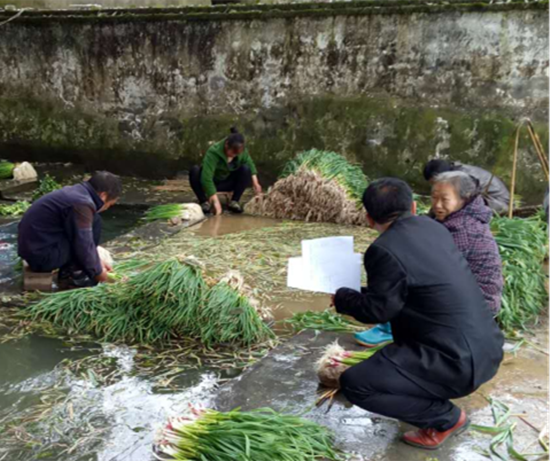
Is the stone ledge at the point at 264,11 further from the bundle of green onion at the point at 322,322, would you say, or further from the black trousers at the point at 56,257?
the black trousers at the point at 56,257

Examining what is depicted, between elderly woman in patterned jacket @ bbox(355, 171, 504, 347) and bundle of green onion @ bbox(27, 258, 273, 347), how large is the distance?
1502mm

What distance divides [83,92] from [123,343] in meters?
7.56

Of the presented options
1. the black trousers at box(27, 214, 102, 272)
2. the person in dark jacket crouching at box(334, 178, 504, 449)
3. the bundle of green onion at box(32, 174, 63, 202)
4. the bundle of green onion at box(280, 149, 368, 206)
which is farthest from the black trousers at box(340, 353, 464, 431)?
the bundle of green onion at box(32, 174, 63, 202)

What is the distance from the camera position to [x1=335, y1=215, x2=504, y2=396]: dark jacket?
2.61 meters

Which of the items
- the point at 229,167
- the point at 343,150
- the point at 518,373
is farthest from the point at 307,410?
the point at 343,150

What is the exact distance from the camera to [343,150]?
30.5ft

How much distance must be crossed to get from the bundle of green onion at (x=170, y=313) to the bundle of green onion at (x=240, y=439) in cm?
134

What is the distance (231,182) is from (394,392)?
5647 millimetres

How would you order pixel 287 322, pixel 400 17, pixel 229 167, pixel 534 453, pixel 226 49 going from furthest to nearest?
1. pixel 226 49
2. pixel 400 17
3. pixel 229 167
4. pixel 287 322
5. pixel 534 453

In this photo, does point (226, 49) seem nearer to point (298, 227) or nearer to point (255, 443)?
point (298, 227)

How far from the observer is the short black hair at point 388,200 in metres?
2.72

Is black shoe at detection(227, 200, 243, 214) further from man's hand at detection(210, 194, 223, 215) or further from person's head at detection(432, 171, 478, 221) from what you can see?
person's head at detection(432, 171, 478, 221)

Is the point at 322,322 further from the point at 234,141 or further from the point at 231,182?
the point at 231,182

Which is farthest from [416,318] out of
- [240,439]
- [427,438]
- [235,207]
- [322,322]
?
[235,207]
